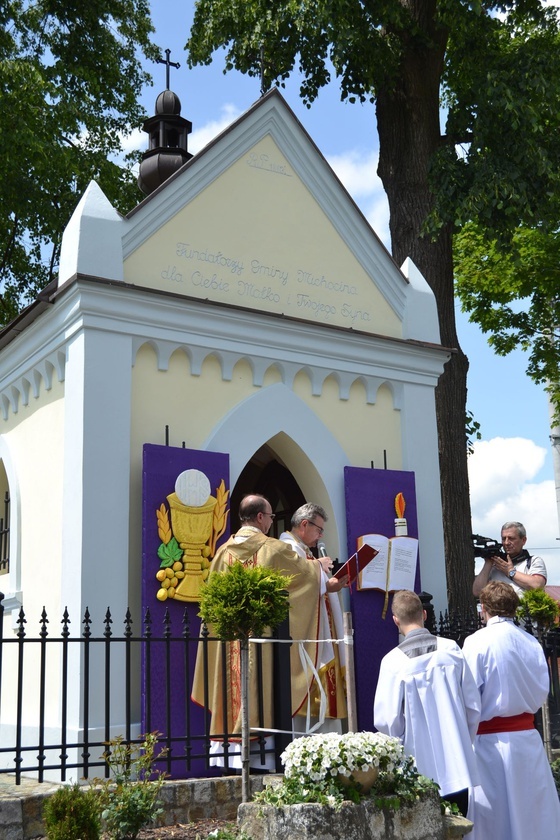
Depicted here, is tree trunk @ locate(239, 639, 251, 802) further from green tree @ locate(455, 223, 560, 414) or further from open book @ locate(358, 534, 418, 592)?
green tree @ locate(455, 223, 560, 414)

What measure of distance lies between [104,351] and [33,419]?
1451 millimetres

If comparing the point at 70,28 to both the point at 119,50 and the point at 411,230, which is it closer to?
the point at 119,50

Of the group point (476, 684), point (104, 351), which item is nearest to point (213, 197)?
point (104, 351)

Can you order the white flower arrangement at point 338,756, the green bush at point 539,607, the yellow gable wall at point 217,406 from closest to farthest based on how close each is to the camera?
the white flower arrangement at point 338,756, the green bush at point 539,607, the yellow gable wall at point 217,406

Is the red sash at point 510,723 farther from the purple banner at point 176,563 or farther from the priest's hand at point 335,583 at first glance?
the purple banner at point 176,563

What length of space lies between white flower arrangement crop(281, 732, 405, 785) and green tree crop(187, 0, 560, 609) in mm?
8483

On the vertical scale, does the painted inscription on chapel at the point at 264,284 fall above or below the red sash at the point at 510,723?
above

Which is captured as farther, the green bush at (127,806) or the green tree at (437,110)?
the green tree at (437,110)

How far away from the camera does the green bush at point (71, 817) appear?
19.2 ft

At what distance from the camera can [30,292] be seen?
67.1 ft

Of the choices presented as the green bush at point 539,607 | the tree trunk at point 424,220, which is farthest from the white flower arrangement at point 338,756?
the tree trunk at point 424,220

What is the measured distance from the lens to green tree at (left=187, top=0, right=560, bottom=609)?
13.9 meters

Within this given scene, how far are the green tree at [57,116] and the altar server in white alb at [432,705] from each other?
1247cm

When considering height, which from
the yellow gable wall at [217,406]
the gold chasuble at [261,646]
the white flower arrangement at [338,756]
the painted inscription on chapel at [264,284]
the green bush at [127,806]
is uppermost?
the painted inscription on chapel at [264,284]
